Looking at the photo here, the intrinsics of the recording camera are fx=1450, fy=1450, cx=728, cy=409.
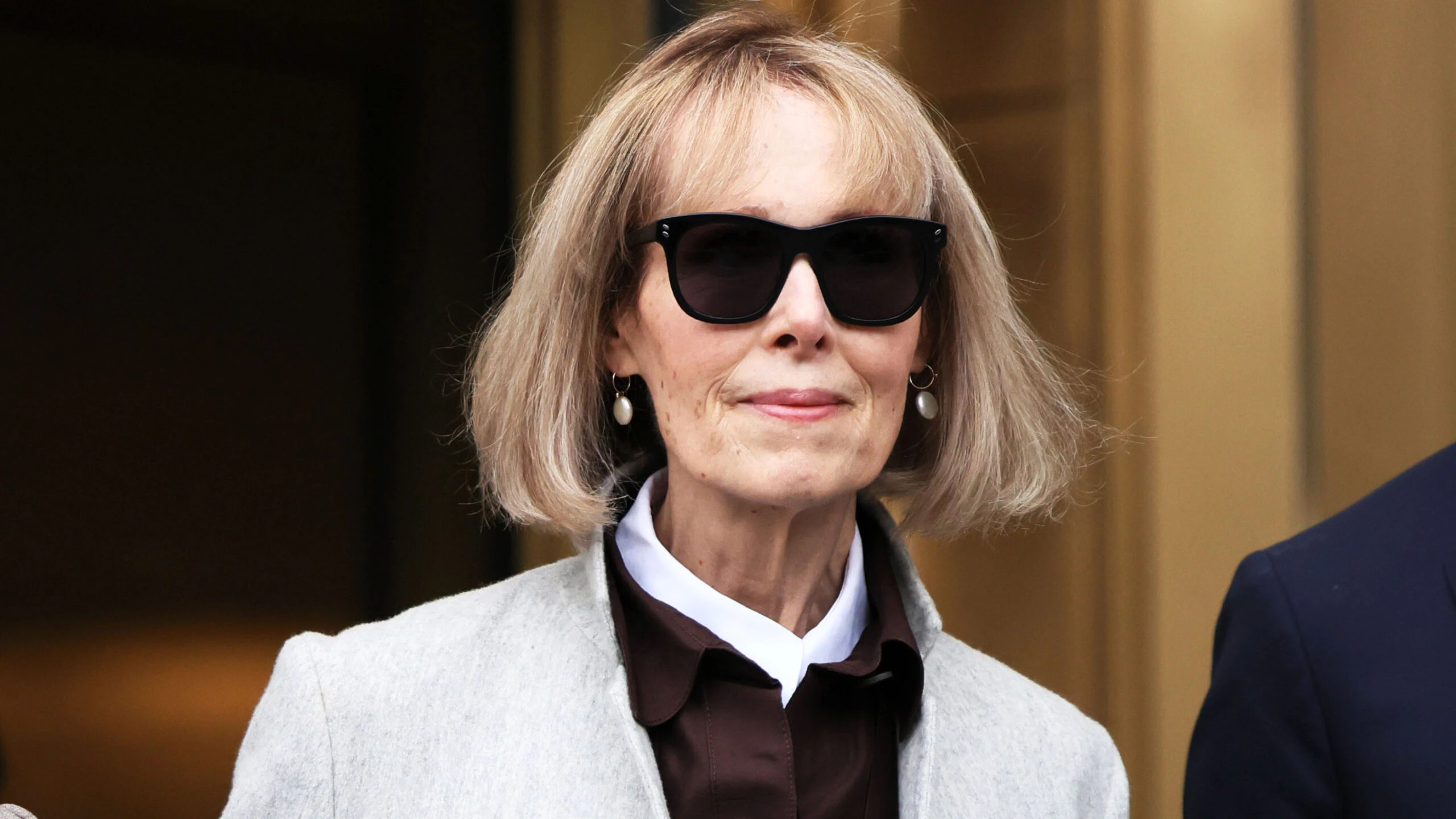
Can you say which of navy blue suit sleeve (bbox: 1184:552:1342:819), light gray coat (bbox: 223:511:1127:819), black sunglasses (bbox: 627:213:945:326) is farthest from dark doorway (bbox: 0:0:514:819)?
navy blue suit sleeve (bbox: 1184:552:1342:819)

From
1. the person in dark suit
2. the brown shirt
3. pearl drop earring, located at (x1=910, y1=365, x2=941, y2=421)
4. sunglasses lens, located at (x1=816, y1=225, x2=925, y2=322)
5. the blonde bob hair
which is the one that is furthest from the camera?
pearl drop earring, located at (x1=910, y1=365, x2=941, y2=421)

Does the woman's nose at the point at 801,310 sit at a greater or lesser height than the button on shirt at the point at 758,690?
greater

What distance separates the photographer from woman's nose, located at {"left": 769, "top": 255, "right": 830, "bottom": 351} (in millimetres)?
1935

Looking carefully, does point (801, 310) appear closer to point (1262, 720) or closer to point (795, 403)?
point (795, 403)

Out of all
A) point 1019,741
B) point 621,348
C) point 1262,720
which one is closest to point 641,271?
point 621,348

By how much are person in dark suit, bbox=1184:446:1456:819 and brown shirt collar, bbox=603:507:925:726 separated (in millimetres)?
421

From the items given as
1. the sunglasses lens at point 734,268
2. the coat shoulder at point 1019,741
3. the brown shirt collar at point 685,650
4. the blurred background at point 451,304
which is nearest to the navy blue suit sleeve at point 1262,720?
the coat shoulder at point 1019,741

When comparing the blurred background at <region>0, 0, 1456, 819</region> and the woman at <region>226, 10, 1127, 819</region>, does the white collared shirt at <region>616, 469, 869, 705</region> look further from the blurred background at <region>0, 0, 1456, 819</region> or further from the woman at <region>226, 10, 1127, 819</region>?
the blurred background at <region>0, 0, 1456, 819</region>

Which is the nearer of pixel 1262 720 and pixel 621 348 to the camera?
pixel 1262 720

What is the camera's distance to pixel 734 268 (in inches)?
76.5

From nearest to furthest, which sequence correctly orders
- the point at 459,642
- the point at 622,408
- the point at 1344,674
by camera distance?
1. the point at 1344,674
2. the point at 459,642
3. the point at 622,408

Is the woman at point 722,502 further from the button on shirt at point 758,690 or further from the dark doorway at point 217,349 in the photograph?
the dark doorway at point 217,349

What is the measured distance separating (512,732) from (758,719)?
33 centimetres

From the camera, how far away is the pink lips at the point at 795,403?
1948 millimetres
